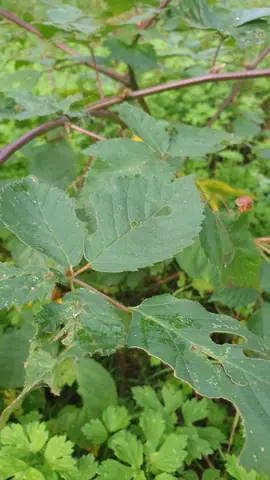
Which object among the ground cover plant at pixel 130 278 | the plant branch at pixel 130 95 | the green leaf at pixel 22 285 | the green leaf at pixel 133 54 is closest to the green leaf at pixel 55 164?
the ground cover plant at pixel 130 278

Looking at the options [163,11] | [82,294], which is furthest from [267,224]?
[82,294]

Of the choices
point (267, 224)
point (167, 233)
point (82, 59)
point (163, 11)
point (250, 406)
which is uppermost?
point (163, 11)

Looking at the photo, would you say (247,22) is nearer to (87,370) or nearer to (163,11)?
(163,11)

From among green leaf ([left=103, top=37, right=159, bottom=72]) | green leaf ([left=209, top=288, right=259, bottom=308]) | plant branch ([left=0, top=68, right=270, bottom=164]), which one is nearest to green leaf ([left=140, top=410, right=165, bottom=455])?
green leaf ([left=209, top=288, right=259, bottom=308])

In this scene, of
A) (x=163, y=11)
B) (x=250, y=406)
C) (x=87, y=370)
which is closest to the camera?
(x=250, y=406)

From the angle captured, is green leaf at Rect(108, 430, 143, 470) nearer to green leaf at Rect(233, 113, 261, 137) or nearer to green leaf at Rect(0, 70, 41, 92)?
green leaf at Rect(0, 70, 41, 92)

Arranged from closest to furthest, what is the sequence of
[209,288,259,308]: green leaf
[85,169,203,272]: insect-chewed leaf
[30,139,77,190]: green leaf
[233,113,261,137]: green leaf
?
[85,169,203,272]: insect-chewed leaf
[209,288,259,308]: green leaf
[30,139,77,190]: green leaf
[233,113,261,137]: green leaf
